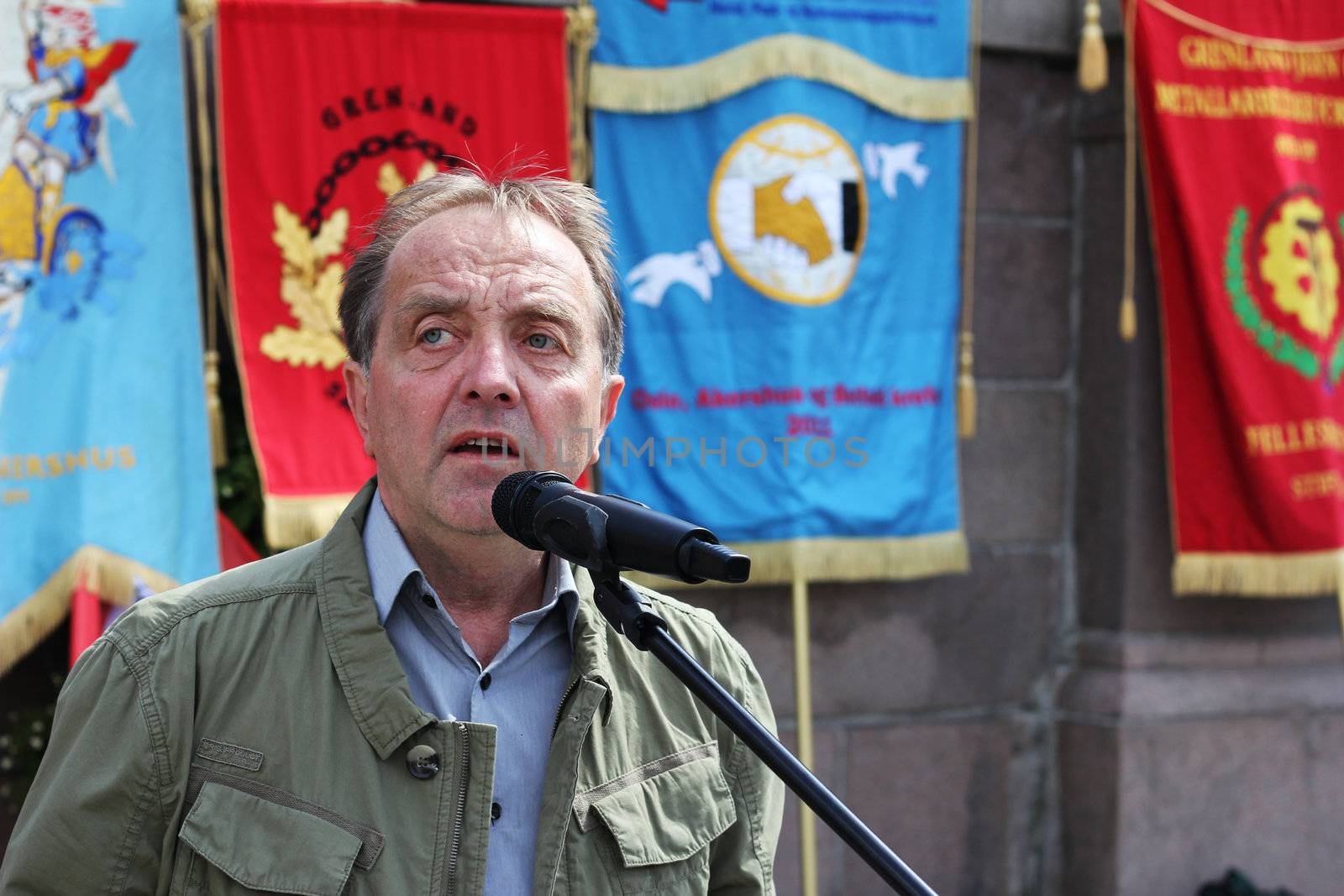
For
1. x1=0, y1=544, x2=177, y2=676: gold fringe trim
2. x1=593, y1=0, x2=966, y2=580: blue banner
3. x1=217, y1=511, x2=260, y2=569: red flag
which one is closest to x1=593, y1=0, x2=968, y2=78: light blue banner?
x1=593, y1=0, x2=966, y2=580: blue banner

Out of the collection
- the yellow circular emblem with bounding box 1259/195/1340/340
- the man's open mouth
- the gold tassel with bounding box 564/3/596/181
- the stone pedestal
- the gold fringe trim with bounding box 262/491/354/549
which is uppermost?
the gold tassel with bounding box 564/3/596/181

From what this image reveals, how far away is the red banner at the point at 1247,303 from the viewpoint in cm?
507

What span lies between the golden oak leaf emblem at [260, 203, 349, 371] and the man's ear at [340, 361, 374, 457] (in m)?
2.11

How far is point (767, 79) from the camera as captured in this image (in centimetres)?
475

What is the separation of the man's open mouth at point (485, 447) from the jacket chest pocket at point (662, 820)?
456mm

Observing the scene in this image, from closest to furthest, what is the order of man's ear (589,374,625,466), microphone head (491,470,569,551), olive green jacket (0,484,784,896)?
microphone head (491,470,569,551)
olive green jacket (0,484,784,896)
man's ear (589,374,625,466)

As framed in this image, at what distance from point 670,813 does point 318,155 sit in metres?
2.80

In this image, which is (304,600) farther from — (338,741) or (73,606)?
(73,606)

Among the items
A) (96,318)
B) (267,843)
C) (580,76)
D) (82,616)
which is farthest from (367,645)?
(580,76)

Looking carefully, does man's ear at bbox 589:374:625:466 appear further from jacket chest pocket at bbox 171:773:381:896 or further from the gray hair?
jacket chest pocket at bbox 171:773:381:896

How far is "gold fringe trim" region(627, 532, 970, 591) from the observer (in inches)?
189

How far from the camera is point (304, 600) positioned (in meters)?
1.93

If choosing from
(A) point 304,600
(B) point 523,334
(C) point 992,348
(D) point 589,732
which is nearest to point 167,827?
(A) point 304,600

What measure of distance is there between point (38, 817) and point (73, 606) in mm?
2392
